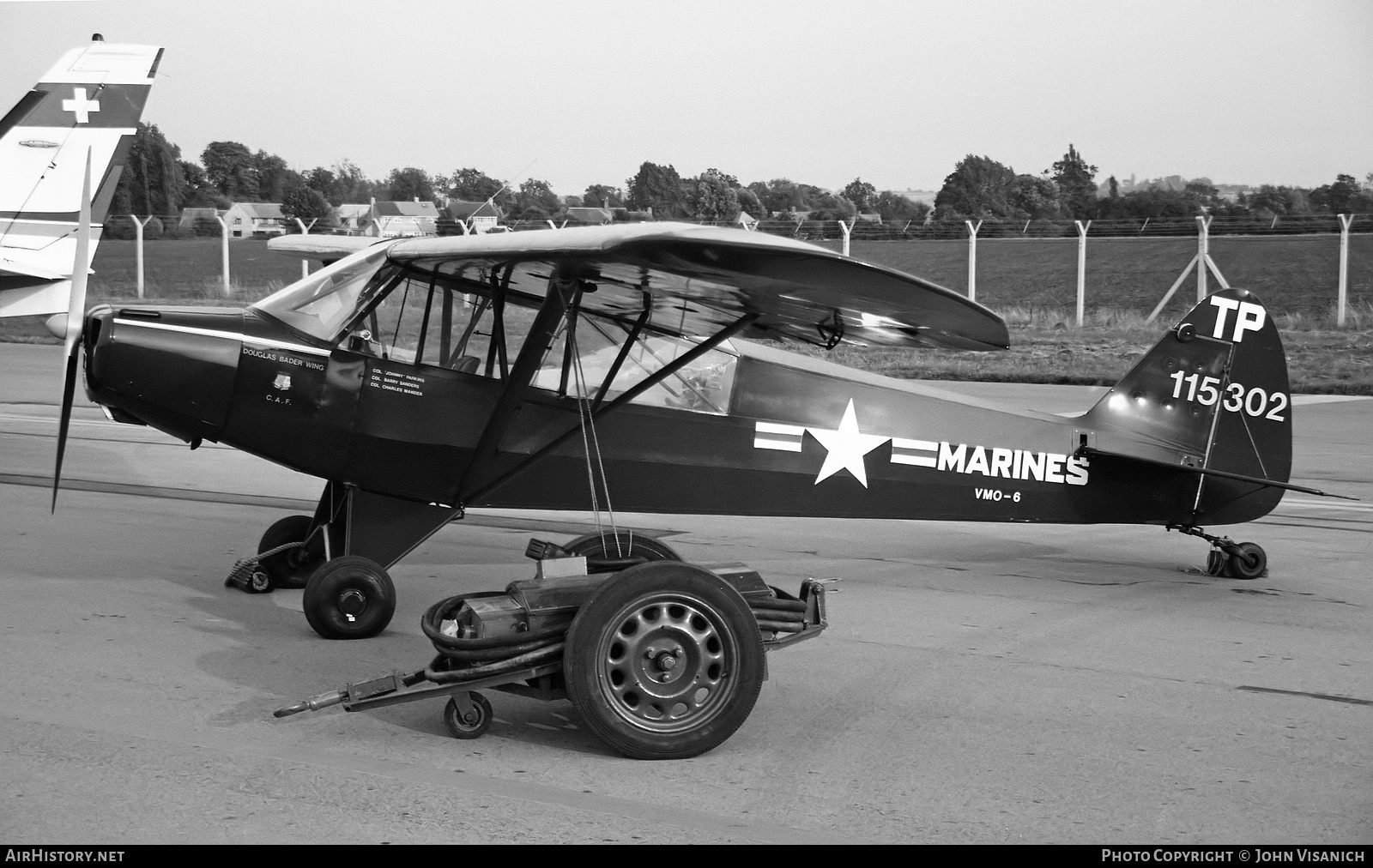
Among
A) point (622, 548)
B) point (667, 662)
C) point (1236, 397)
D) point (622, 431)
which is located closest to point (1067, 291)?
point (1236, 397)

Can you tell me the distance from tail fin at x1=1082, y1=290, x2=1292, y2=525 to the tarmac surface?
0.63 m

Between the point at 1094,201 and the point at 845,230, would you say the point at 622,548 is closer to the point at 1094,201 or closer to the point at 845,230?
the point at 845,230

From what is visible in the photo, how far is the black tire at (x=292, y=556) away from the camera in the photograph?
24.5 feet

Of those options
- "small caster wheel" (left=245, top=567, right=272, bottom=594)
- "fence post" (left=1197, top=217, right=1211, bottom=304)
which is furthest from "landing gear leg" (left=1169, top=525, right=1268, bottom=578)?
"fence post" (left=1197, top=217, right=1211, bottom=304)

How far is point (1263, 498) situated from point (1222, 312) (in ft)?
4.08

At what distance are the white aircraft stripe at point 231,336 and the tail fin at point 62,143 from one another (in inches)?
368

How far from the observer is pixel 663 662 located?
4.69 meters

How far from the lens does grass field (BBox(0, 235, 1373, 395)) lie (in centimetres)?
2253

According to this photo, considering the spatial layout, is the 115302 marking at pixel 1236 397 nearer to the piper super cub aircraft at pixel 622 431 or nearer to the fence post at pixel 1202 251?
the piper super cub aircraft at pixel 622 431

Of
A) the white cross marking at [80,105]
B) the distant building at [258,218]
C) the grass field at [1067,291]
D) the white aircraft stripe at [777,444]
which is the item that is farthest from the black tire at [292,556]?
the distant building at [258,218]

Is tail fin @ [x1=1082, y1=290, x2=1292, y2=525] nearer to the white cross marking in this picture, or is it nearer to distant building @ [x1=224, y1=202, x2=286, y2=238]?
the white cross marking
